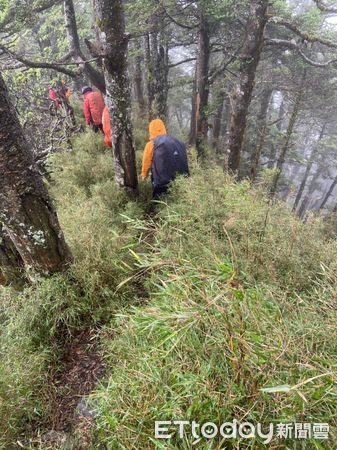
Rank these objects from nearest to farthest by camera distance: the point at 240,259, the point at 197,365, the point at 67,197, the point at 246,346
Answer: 1. the point at 246,346
2. the point at 197,365
3. the point at 240,259
4. the point at 67,197

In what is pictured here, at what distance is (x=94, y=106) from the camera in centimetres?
793

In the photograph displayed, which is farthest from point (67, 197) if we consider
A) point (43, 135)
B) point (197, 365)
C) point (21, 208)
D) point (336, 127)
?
point (336, 127)

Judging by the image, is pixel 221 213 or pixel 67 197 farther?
pixel 67 197

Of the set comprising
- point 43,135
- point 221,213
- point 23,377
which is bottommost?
point 43,135

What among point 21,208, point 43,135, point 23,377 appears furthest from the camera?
point 43,135

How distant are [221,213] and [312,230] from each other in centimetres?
136

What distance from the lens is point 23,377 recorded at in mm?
2695

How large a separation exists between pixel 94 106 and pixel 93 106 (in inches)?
1.1

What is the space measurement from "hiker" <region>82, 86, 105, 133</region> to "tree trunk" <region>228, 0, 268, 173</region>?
3.66 meters

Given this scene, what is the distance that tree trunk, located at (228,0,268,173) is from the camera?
605 cm

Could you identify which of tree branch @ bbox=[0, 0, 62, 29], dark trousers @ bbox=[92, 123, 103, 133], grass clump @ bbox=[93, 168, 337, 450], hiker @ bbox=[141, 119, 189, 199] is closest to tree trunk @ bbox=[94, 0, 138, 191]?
hiker @ bbox=[141, 119, 189, 199]

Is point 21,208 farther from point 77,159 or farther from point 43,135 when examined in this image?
point 43,135

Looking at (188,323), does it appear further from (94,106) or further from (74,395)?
(94,106)

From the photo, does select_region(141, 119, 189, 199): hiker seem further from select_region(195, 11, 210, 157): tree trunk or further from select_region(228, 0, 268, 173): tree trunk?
select_region(195, 11, 210, 157): tree trunk
